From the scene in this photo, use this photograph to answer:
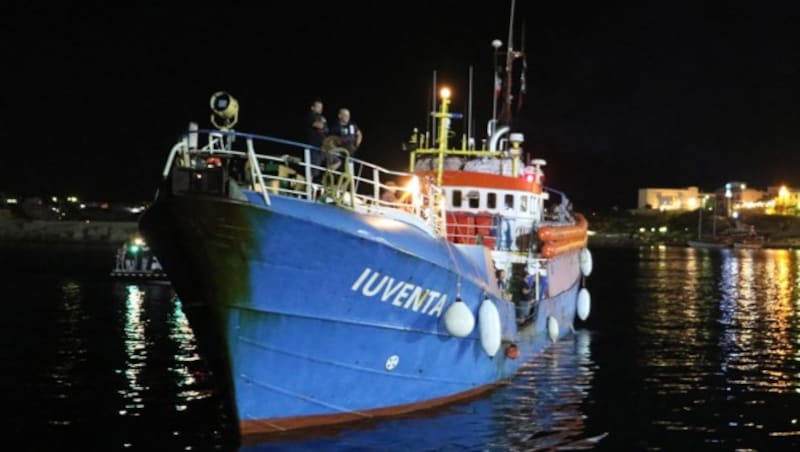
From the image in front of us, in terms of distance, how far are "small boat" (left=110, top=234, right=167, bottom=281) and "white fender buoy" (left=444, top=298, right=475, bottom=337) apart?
116 feet

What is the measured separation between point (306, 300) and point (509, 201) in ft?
31.1

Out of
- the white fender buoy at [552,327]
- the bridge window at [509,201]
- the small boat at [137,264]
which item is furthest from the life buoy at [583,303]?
the small boat at [137,264]

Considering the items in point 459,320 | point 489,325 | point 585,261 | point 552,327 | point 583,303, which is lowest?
point 552,327

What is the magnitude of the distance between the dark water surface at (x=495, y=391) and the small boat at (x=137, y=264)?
1087cm

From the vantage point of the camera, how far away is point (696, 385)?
66.7 feet

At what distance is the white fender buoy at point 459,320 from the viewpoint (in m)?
14.6

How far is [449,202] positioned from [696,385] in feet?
24.1

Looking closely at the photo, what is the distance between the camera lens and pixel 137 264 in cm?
5000

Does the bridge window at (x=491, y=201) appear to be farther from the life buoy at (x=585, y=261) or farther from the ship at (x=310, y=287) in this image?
the life buoy at (x=585, y=261)

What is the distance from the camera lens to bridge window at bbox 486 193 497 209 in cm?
2127

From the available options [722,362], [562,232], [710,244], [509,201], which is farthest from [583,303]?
[710,244]

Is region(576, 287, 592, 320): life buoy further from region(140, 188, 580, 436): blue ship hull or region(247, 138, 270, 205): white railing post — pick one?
region(247, 138, 270, 205): white railing post

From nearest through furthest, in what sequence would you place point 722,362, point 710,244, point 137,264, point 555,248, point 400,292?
point 400,292, point 555,248, point 722,362, point 137,264, point 710,244

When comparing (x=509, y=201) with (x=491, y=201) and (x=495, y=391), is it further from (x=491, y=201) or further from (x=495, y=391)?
(x=495, y=391)
